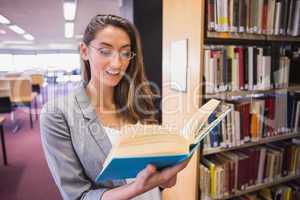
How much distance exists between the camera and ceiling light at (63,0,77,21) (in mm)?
4124

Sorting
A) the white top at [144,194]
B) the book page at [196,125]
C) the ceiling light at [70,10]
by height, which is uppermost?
the ceiling light at [70,10]

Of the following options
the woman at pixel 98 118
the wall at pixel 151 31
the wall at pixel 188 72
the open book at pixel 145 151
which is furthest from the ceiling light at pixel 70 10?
the open book at pixel 145 151

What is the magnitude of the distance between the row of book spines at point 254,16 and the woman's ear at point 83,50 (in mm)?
862

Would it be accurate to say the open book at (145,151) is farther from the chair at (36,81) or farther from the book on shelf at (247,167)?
the chair at (36,81)

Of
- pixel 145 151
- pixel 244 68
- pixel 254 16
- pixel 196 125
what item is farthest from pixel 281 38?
pixel 145 151

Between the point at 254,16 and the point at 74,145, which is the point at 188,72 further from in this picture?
the point at 74,145

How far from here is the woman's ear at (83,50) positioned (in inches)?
37.5

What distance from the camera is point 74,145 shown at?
2.66 feet

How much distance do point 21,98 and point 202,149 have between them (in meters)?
4.21

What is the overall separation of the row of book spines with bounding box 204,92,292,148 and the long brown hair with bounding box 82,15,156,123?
62 centimetres

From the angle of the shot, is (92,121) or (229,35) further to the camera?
(229,35)

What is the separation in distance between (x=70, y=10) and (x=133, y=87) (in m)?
4.33

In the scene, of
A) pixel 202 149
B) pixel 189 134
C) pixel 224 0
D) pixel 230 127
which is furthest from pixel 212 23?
pixel 189 134

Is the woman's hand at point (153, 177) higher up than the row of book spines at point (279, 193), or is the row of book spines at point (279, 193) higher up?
the woman's hand at point (153, 177)
